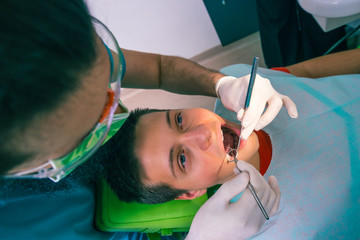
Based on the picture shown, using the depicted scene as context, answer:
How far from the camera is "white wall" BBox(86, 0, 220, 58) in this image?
1989mm

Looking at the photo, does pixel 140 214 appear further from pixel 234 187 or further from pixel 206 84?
pixel 206 84

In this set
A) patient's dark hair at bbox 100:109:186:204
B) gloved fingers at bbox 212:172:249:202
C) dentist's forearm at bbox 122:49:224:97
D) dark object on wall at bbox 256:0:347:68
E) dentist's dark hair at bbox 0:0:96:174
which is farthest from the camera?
dark object on wall at bbox 256:0:347:68

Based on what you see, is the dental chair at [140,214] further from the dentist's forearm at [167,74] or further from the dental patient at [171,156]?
the dentist's forearm at [167,74]

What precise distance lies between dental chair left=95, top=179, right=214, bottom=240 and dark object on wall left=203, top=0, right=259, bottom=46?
1589 millimetres

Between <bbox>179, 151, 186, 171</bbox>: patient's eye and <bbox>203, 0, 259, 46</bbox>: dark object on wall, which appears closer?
<bbox>179, 151, 186, 171</bbox>: patient's eye

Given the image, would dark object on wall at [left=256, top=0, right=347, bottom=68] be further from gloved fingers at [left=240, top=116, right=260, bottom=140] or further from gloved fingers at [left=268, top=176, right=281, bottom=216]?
gloved fingers at [left=268, top=176, right=281, bottom=216]

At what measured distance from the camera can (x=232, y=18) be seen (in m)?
2.38

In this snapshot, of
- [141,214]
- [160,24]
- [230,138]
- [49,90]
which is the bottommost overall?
[141,214]

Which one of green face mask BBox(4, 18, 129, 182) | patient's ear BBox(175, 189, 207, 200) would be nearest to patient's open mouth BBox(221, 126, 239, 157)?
patient's ear BBox(175, 189, 207, 200)

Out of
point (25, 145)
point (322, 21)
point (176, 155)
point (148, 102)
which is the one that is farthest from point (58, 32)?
point (148, 102)

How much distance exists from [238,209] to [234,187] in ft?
0.33

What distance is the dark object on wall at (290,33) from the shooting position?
1.68 meters

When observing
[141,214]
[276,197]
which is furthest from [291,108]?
[141,214]

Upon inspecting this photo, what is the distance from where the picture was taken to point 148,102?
97.3 inches
